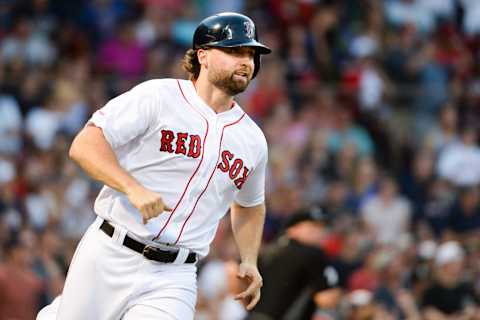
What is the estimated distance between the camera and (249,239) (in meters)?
6.05

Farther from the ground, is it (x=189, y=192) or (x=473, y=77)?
(x=189, y=192)

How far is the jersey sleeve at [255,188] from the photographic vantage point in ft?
19.5

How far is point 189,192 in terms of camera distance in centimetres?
553

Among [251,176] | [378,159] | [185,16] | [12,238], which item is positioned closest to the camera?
[251,176]

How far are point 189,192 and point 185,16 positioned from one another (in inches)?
411

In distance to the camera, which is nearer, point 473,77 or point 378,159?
point 378,159

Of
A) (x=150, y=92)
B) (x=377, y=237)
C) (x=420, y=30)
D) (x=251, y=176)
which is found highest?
(x=150, y=92)

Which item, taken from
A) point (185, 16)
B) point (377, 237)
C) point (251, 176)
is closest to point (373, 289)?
point (377, 237)

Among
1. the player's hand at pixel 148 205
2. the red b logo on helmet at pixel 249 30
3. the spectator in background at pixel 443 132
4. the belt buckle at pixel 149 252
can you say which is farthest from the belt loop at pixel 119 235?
the spectator in background at pixel 443 132

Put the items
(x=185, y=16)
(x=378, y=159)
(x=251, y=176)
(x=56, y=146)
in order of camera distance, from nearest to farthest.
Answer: (x=251, y=176) < (x=56, y=146) < (x=378, y=159) < (x=185, y=16)

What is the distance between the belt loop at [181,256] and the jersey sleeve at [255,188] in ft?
1.95

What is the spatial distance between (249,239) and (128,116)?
3.70ft

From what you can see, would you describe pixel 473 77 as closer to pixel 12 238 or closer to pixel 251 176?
pixel 12 238

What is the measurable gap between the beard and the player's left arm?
2.57 ft
